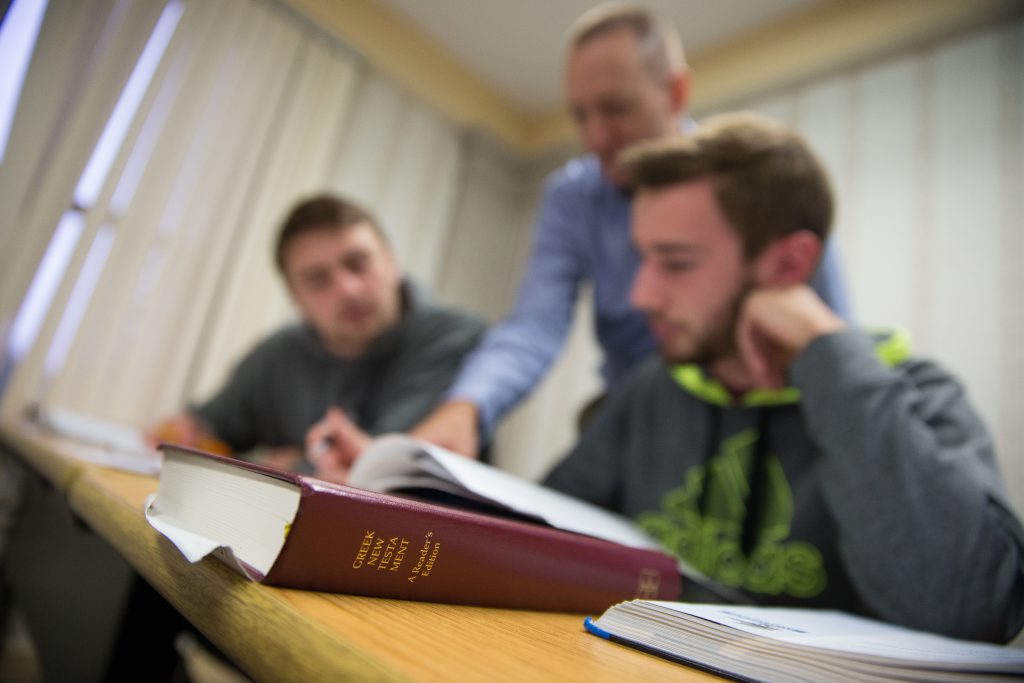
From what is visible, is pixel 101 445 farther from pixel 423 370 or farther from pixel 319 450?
pixel 423 370

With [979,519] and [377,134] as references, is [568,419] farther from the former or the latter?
[979,519]

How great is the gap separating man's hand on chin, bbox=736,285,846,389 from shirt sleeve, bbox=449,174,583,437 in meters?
0.39

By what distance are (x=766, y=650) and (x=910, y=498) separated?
367mm

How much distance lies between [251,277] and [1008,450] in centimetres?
247

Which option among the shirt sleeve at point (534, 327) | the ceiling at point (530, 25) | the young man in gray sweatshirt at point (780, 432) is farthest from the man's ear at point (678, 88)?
the ceiling at point (530, 25)

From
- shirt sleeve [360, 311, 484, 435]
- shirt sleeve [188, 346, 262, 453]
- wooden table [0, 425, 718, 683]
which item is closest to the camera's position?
wooden table [0, 425, 718, 683]

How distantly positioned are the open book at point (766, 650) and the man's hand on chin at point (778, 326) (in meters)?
0.41

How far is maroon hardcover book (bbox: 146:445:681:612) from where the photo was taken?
276 millimetres

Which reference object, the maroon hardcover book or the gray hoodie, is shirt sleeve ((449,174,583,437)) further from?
the maroon hardcover book

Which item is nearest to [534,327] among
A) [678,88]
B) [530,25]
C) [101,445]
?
[678,88]

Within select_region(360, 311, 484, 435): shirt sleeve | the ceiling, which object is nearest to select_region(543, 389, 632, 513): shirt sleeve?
select_region(360, 311, 484, 435): shirt sleeve

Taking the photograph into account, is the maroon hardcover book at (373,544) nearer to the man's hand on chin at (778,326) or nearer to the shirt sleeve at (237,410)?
the man's hand on chin at (778,326)

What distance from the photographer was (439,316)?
1434 mm

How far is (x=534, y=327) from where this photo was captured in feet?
3.90
